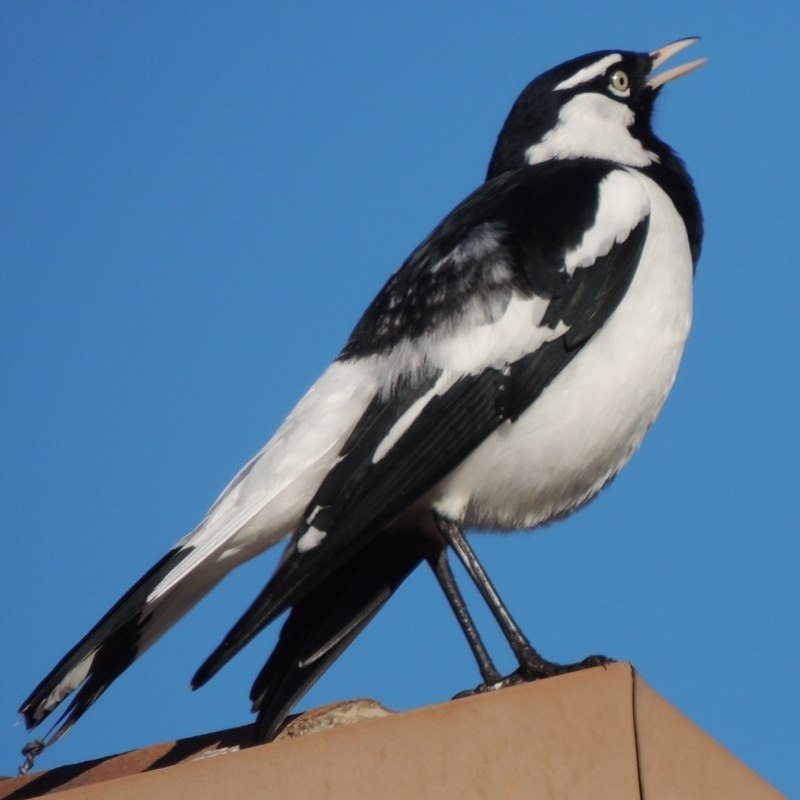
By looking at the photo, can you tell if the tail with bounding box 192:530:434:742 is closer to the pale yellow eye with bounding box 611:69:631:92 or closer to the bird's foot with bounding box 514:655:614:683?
the bird's foot with bounding box 514:655:614:683

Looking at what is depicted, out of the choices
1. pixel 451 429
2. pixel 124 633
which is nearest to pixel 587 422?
pixel 451 429

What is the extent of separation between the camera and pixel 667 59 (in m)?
5.01

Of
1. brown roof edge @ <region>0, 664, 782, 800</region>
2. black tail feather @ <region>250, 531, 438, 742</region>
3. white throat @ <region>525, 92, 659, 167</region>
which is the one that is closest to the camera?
brown roof edge @ <region>0, 664, 782, 800</region>

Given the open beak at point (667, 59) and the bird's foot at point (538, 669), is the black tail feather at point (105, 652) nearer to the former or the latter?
the bird's foot at point (538, 669)

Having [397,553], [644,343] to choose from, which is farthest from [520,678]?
[644,343]

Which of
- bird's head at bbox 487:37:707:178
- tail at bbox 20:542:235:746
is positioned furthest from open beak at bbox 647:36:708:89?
tail at bbox 20:542:235:746

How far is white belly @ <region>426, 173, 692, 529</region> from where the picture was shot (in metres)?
3.74

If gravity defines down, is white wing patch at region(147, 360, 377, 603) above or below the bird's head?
below

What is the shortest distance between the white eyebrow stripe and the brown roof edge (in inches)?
102

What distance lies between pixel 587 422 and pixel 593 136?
1279mm

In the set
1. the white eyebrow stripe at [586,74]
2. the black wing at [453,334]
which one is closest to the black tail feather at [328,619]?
the black wing at [453,334]

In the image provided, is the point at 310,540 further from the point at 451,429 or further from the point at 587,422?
the point at 587,422

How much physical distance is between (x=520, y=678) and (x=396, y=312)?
99 cm

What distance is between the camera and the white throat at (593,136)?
461cm
